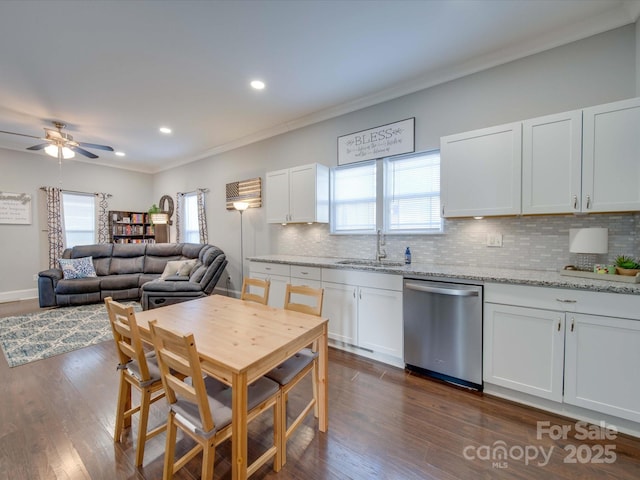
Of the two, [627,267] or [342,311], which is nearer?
[627,267]

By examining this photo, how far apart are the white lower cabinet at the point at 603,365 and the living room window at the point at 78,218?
7.97 metres

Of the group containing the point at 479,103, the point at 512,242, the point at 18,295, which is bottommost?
the point at 18,295

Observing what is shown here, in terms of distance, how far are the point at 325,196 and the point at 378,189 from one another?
72 cm

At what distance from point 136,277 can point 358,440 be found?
5132 millimetres

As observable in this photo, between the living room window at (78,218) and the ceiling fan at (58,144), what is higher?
the ceiling fan at (58,144)

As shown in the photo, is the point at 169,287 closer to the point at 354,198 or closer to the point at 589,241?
the point at 354,198

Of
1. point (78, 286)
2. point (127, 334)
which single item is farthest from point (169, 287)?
point (127, 334)

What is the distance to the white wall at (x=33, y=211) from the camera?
4.93 metres

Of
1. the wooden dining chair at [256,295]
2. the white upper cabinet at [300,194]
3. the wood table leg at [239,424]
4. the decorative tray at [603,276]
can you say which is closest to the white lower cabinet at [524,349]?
the decorative tray at [603,276]

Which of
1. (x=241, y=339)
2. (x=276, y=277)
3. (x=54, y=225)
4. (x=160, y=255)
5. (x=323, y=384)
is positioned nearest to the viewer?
(x=241, y=339)

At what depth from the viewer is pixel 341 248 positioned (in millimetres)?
3625

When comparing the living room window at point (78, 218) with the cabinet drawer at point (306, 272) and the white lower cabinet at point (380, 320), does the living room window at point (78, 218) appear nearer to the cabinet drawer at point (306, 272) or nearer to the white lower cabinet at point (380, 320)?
the cabinet drawer at point (306, 272)

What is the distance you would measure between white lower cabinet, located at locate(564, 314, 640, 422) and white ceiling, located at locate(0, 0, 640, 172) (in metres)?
2.30

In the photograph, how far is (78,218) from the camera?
5777mm
